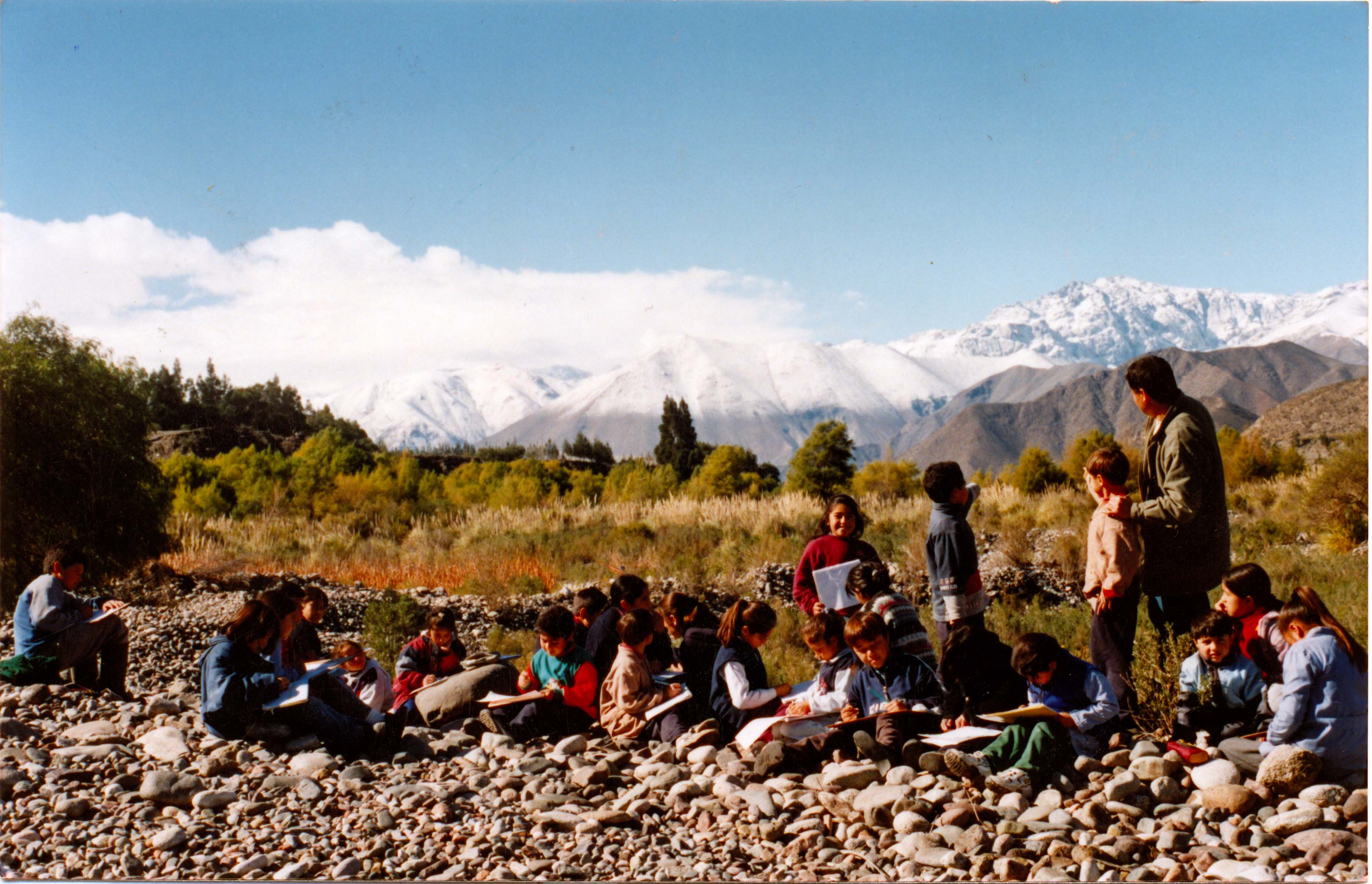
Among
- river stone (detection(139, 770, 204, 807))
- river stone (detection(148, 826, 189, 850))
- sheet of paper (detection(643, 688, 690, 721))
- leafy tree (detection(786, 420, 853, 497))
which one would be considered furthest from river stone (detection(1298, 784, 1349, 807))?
leafy tree (detection(786, 420, 853, 497))

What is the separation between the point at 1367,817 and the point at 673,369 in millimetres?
34050

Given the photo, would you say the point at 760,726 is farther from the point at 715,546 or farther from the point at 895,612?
the point at 715,546

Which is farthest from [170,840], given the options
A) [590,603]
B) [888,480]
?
[888,480]

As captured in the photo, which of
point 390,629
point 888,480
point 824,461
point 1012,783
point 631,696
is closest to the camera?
point 1012,783

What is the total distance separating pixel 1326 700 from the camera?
3.85 m

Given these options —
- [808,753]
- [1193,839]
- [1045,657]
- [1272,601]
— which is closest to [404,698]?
[808,753]

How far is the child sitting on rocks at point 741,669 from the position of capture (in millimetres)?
5020

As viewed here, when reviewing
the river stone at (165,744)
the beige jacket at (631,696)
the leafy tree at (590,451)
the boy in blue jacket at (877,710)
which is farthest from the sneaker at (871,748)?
the leafy tree at (590,451)

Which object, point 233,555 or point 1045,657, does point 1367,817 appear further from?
point 233,555

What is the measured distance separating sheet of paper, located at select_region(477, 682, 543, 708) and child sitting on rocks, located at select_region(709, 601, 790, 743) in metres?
0.98

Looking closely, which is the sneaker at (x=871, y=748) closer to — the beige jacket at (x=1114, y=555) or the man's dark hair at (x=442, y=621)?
the beige jacket at (x=1114, y=555)

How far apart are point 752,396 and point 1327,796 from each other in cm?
3281

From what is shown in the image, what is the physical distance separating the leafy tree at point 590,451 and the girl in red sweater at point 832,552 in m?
25.0

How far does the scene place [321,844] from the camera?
4035 mm
